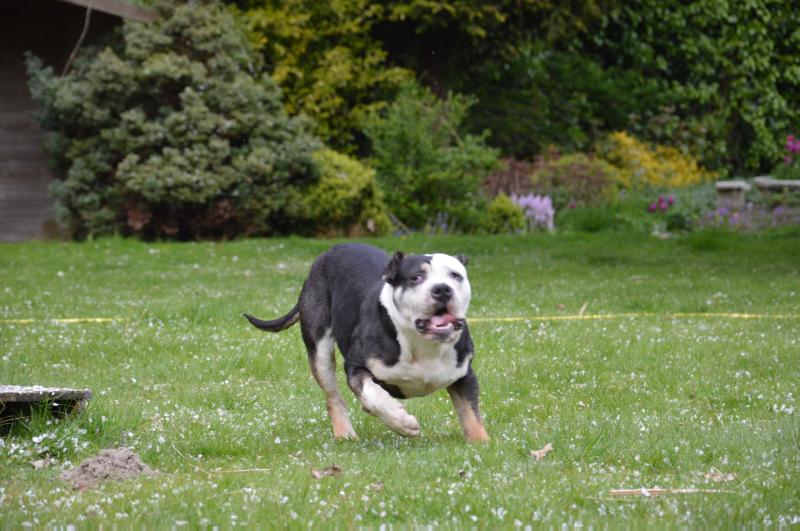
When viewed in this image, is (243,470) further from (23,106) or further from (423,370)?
(23,106)

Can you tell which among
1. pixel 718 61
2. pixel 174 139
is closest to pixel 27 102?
pixel 174 139

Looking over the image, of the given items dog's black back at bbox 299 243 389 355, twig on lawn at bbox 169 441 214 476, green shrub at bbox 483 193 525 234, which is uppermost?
dog's black back at bbox 299 243 389 355

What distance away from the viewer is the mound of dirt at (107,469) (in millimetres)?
5358

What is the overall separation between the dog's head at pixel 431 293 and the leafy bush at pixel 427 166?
14440 millimetres

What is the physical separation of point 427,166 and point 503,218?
5.76 ft

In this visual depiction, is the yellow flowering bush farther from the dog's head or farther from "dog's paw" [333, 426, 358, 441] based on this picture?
the dog's head

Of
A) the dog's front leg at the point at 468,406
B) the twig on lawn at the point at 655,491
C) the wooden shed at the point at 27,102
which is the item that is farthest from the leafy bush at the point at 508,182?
the twig on lawn at the point at 655,491

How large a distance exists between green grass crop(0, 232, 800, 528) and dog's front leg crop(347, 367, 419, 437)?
0.47 feet

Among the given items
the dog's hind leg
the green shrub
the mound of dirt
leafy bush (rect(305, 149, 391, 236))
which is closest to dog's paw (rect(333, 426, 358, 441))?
the dog's hind leg

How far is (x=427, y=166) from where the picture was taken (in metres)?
20.7

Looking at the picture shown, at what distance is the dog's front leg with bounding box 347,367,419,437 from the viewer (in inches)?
231

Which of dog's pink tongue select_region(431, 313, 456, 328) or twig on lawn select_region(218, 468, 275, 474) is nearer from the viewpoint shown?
twig on lawn select_region(218, 468, 275, 474)

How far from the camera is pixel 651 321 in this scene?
10938mm

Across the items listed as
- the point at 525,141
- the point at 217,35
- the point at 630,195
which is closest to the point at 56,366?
the point at 217,35
